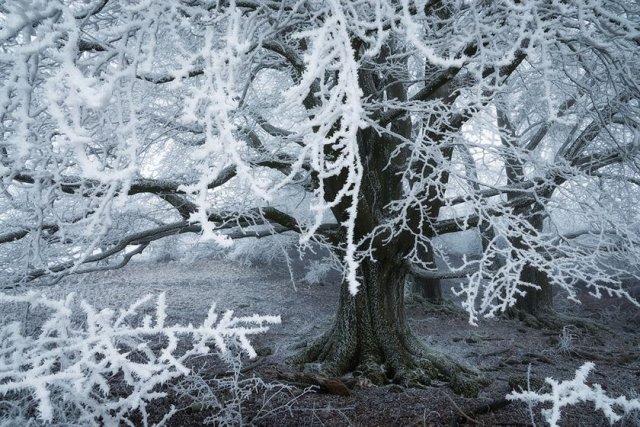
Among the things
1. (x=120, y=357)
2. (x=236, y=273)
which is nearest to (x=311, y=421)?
(x=120, y=357)

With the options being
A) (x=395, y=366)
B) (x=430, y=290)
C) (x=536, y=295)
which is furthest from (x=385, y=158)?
(x=430, y=290)

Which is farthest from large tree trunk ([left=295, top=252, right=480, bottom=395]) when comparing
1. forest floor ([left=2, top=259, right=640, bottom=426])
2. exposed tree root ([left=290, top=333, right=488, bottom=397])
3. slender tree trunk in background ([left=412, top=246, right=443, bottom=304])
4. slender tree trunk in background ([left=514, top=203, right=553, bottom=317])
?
slender tree trunk in background ([left=412, top=246, right=443, bottom=304])

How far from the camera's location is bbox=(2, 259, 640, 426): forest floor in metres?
4.62

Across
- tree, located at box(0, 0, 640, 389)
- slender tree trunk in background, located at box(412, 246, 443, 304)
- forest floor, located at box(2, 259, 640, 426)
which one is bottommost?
forest floor, located at box(2, 259, 640, 426)

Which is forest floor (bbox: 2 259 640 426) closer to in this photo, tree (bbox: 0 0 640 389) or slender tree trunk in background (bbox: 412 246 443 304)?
slender tree trunk in background (bbox: 412 246 443 304)

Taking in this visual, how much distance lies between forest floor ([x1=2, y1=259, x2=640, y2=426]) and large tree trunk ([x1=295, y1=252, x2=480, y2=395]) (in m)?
0.41

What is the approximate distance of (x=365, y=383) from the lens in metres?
5.56

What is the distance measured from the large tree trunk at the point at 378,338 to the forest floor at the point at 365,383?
1.35 feet

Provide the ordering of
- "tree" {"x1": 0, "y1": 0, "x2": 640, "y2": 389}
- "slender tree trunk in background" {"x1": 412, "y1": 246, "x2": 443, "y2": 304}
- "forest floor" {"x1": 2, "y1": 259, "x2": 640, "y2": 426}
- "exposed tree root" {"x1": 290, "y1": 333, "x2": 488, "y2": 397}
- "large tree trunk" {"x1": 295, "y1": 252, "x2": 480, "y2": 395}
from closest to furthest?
1. "tree" {"x1": 0, "y1": 0, "x2": 640, "y2": 389}
2. "forest floor" {"x1": 2, "y1": 259, "x2": 640, "y2": 426}
3. "exposed tree root" {"x1": 290, "y1": 333, "x2": 488, "y2": 397}
4. "large tree trunk" {"x1": 295, "y1": 252, "x2": 480, "y2": 395}
5. "slender tree trunk in background" {"x1": 412, "y1": 246, "x2": 443, "y2": 304}

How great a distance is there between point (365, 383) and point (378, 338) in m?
0.70

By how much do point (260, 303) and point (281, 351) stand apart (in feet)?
14.8

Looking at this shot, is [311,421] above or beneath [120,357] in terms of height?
beneath

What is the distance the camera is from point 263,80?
8375 mm

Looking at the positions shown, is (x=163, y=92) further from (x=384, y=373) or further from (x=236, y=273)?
(x=236, y=273)
